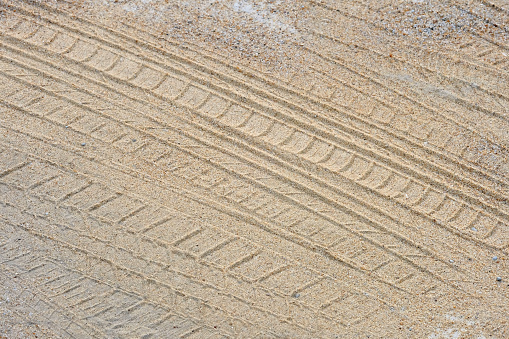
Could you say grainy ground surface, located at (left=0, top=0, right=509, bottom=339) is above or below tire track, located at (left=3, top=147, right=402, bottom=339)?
above

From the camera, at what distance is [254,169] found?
409 centimetres

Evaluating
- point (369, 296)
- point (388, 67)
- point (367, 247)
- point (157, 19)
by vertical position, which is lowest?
point (369, 296)

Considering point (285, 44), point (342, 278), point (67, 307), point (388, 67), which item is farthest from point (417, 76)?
point (67, 307)

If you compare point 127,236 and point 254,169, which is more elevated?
point 254,169

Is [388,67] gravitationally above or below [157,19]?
above

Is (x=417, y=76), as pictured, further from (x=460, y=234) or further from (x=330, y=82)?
(x=460, y=234)

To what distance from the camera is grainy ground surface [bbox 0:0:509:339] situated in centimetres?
356

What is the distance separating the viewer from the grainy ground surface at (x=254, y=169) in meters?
3.56

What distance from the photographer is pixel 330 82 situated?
4551mm

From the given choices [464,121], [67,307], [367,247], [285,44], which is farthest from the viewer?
[285,44]

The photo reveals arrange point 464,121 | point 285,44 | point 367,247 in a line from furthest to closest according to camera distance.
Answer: point 285,44 < point 464,121 < point 367,247

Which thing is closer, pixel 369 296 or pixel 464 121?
pixel 369 296

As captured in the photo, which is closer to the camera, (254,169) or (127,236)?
(127,236)

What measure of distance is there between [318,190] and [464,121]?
1.54 meters
